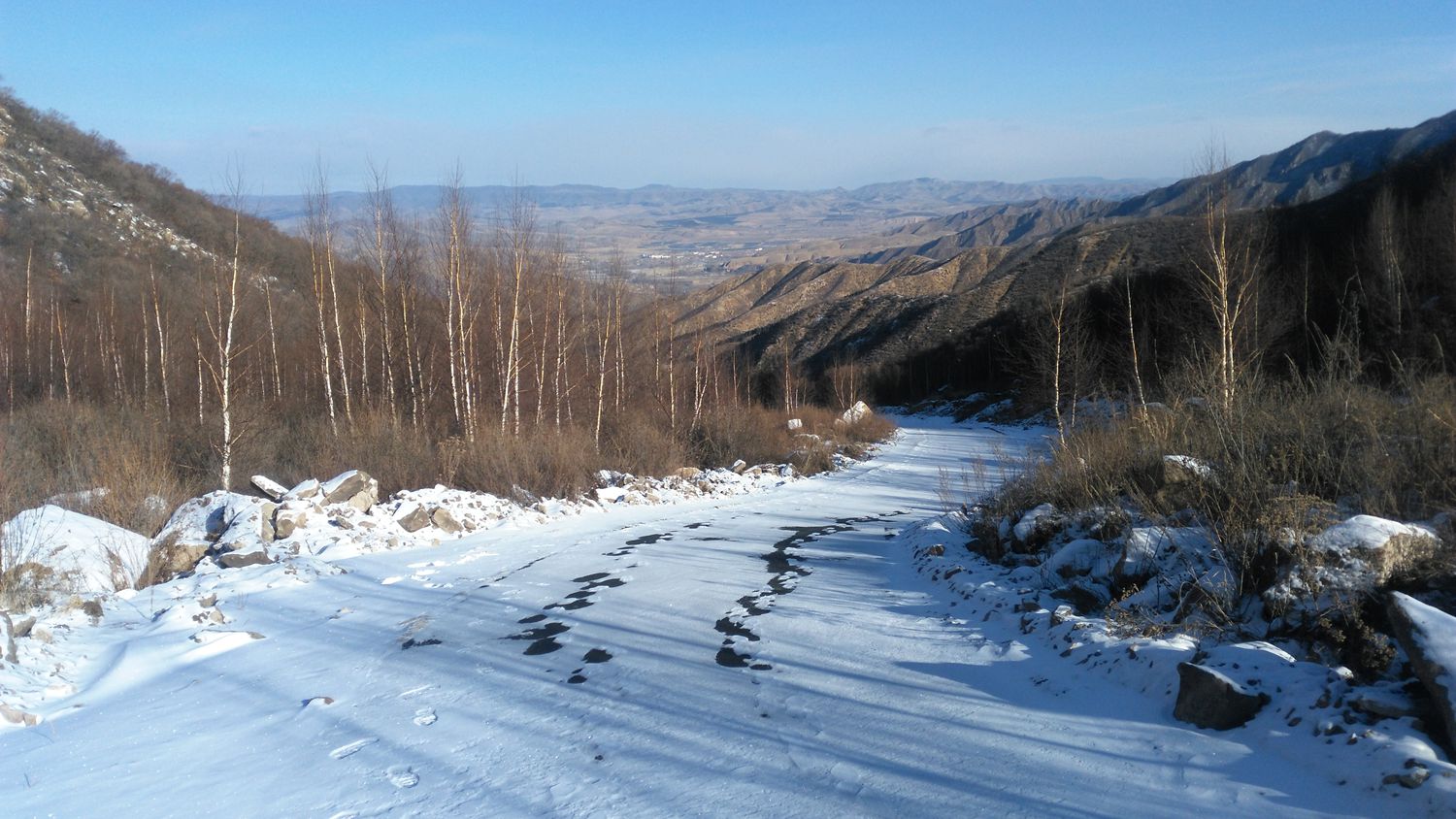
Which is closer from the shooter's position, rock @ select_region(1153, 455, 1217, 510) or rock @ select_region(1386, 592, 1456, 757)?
rock @ select_region(1386, 592, 1456, 757)

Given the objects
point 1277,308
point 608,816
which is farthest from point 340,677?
point 1277,308

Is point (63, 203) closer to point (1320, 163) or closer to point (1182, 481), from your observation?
point (1182, 481)

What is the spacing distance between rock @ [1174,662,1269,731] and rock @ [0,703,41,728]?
7038 mm

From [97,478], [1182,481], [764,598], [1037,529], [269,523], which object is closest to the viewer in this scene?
[1182,481]

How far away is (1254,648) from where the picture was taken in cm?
490

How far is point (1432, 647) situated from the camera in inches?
159

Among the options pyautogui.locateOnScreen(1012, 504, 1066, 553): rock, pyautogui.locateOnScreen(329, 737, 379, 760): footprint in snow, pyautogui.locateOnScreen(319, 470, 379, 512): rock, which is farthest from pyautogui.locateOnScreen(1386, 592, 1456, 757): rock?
pyautogui.locateOnScreen(319, 470, 379, 512): rock

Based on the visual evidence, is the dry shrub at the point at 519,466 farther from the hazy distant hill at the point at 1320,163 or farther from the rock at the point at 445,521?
the hazy distant hill at the point at 1320,163

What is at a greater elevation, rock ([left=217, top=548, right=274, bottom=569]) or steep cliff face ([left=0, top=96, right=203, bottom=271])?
steep cliff face ([left=0, top=96, right=203, bottom=271])

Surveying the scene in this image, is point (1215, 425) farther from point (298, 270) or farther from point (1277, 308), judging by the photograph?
point (298, 270)

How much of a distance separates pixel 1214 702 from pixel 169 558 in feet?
Answer: 36.1

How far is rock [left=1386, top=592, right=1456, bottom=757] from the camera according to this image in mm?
3775

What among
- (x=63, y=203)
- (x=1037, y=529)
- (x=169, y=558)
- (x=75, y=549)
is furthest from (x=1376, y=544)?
(x=63, y=203)

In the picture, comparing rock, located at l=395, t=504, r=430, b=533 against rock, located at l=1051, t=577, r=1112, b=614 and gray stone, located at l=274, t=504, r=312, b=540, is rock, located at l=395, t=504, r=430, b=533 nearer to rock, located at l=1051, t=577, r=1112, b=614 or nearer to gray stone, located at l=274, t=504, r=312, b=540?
gray stone, located at l=274, t=504, r=312, b=540
